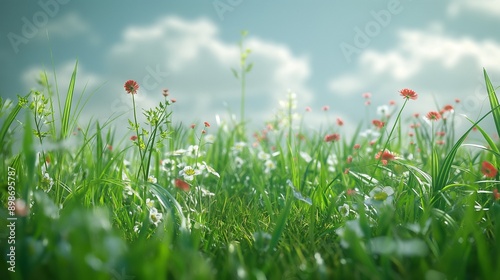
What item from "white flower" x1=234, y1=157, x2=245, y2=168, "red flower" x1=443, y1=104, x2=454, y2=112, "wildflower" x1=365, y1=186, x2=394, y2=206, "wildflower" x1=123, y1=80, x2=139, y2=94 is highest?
"wildflower" x1=123, y1=80, x2=139, y2=94

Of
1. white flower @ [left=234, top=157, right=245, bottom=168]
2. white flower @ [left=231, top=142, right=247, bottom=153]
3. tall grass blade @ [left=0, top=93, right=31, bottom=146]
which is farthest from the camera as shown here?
white flower @ [left=231, top=142, right=247, bottom=153]

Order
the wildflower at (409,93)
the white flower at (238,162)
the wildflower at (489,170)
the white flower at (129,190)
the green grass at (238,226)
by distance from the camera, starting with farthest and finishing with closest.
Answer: the white flower at (238,162) < the wildflower at (409,93) < the wildflower at (489,170) < the white flower at (129,190) < the green grass at (238,226)

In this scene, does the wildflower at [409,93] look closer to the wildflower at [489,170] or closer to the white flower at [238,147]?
the wildflower at [489,170]

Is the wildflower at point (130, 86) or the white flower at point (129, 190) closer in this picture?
the white flower at point (129, 190)

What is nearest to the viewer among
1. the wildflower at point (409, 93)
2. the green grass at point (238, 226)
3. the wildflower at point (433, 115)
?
the green grass at point (238, 226)

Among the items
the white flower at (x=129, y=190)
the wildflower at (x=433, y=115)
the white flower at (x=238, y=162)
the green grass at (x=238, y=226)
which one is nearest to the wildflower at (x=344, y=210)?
the green grass at (x=238, y=226)

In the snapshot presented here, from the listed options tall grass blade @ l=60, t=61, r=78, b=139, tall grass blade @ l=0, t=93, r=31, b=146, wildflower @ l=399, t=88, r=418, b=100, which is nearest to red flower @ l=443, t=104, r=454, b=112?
wildflower @ l=399, t=88, r=418, b=100

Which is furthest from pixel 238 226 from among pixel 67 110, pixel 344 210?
pixel 67 110

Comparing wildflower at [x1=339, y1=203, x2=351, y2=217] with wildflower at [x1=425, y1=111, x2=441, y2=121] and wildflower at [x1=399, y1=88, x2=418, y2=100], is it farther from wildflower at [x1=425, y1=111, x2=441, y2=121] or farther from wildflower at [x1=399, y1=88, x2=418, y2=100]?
wildflower at [x1=425, y1=111, x2=441, y2=121]

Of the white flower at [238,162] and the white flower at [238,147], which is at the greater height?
the white flower at [238,147]

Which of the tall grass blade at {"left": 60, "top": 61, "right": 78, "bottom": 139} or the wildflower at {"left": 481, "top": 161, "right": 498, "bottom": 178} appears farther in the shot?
the tall grass blade at {"left": 60, "top": 61, "right": 78, "bottom": 139}

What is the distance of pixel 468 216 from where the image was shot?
1724 millimetres

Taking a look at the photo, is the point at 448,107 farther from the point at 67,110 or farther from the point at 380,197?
the point at 67,110

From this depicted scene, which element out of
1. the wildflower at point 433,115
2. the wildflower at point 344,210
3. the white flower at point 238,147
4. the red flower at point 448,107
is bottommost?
the wildflower at point 344,210
